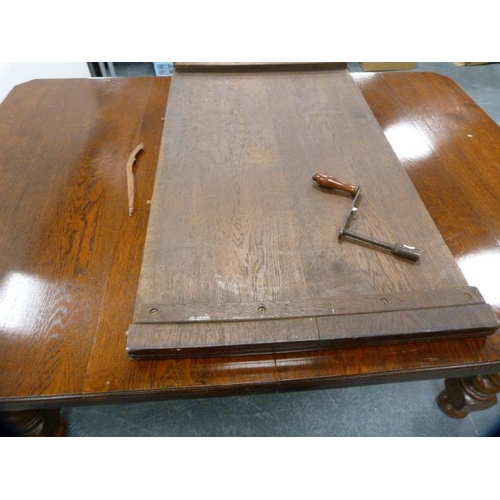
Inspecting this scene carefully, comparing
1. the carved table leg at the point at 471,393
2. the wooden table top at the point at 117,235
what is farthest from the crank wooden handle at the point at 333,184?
the carved table leg at the point at 471,393

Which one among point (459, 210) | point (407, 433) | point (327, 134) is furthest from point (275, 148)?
point (407, 433)

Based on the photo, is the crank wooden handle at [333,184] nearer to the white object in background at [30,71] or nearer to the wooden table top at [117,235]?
the wooden table top at [117,235]

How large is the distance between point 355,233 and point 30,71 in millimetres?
1676

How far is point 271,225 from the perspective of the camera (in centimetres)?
83

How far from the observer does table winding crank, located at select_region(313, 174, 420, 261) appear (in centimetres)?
77

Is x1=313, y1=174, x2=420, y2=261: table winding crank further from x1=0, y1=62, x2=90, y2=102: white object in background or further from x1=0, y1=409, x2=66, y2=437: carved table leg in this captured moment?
x1=0, y1=62, x2=90, y2=102: white object in background

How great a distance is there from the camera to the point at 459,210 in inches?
37.7

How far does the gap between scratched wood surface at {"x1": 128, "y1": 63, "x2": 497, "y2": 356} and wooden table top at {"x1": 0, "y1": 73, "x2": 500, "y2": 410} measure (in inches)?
2.3

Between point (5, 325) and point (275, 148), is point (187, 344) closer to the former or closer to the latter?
point (5, 325)

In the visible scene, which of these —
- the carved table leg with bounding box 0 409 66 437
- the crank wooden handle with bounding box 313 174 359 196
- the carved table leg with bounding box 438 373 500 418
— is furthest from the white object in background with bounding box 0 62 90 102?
the carved table leg with bounding box 438 373 500 418

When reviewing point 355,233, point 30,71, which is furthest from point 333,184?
point 30,71

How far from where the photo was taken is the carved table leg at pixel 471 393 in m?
0.94

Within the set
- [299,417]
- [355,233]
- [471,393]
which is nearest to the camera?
[355,233]

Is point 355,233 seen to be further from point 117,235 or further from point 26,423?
point 26,423
